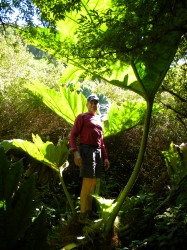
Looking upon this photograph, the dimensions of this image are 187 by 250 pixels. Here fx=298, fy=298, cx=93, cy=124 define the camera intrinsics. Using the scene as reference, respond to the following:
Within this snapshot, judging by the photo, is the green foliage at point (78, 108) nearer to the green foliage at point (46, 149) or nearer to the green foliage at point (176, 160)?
the green foliage at point (176, 160)

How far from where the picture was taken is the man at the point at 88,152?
12.3 feet

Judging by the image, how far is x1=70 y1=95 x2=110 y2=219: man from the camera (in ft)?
12.3

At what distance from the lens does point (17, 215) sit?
0.68m

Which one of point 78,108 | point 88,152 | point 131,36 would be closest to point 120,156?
point 78,108

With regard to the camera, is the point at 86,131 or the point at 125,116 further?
the point at 125,116

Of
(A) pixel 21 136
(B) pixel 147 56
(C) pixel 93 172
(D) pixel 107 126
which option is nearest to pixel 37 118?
(A) pixel 21 136

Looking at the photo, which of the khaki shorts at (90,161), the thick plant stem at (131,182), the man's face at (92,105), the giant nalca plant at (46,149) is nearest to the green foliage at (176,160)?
the thick plant stem at (131,182)

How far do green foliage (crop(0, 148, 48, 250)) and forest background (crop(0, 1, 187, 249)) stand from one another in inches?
65.3

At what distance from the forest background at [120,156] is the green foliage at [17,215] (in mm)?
1659

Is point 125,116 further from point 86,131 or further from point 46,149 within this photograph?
point 46,149

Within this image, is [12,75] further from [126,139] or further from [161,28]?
[161,28]

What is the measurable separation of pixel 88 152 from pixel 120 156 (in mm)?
2447

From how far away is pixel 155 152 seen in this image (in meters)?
5.94

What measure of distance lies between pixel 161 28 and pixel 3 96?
17.1ft
